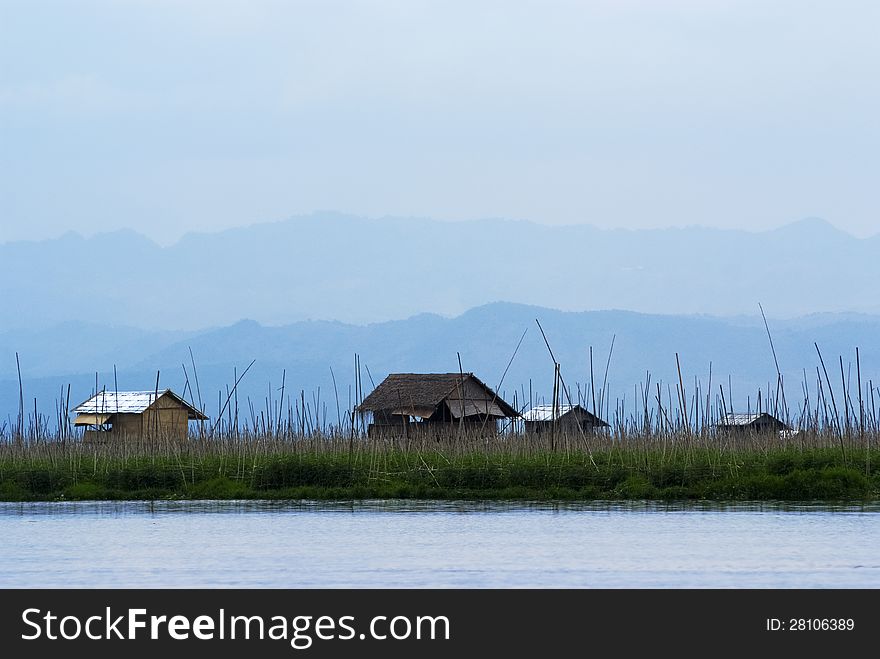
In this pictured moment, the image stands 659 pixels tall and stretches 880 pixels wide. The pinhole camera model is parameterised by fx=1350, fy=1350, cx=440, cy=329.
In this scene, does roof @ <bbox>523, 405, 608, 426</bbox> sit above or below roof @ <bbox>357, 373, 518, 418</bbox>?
below

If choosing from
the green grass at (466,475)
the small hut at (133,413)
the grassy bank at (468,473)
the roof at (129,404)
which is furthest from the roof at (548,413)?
the roof at (129,404)

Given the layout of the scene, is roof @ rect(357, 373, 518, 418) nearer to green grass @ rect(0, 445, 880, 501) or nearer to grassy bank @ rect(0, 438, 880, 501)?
grassy bank @ rect(0, 438, 880, 501)

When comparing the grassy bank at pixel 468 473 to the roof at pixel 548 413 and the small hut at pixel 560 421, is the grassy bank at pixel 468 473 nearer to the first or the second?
the small hut at pixel 560 421

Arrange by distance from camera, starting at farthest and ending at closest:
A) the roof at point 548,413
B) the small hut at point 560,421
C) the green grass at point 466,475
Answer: the roof at point 548,413 → the small hut at point 560,421 → the green grass at point 466,475

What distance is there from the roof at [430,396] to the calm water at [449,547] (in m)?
15.9

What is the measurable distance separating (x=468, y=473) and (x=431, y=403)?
1373 centimetres

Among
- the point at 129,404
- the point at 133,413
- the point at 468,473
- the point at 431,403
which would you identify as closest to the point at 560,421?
the point at 468,473

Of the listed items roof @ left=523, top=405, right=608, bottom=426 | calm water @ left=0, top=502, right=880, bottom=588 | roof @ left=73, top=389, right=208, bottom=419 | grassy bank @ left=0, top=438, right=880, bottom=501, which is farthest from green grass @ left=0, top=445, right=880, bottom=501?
roof @ left=73, top=389, right=208, bottom=419

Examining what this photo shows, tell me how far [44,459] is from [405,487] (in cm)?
627

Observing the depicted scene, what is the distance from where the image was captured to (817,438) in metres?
20.6

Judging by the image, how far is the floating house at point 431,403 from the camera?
33.1 meters

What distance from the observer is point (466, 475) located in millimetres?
19359

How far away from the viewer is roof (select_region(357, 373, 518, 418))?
3322cm
